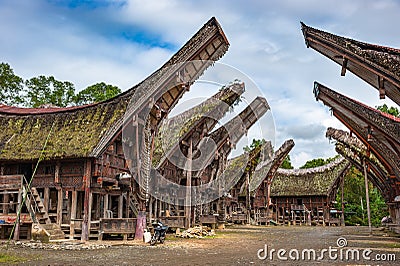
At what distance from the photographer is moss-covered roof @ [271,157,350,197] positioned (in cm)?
4131

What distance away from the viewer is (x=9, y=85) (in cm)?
3048

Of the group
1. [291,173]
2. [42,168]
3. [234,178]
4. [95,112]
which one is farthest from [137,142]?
[291,173]

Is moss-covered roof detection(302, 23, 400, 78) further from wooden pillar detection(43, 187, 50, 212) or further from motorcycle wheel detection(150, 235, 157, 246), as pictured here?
wooden pillar detection(43, 187, 50, 212)

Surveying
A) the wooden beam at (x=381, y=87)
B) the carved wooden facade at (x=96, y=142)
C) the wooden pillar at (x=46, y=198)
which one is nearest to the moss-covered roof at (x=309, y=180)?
the carved wooden facade at (x=96, y=142)

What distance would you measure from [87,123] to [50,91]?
17759mm

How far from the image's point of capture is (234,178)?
37.8m

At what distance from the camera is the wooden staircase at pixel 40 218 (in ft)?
47.6

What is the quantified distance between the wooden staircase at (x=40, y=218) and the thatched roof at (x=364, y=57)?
10945 mm

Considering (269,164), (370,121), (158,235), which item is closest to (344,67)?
(370,121)

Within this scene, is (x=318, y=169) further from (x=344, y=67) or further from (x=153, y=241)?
(x=344, y=67)

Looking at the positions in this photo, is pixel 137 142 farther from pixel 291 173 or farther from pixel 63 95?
pixel 291 173

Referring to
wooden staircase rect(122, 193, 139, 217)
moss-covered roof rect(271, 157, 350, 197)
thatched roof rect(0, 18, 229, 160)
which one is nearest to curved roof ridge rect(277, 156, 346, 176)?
moss-covered roof rect(271, 157, 350, 197)

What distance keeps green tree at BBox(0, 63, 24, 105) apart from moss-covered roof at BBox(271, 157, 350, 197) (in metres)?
27.1

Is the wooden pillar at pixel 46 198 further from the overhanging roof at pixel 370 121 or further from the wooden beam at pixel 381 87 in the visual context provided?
the wooden beam at pixel 381 87
